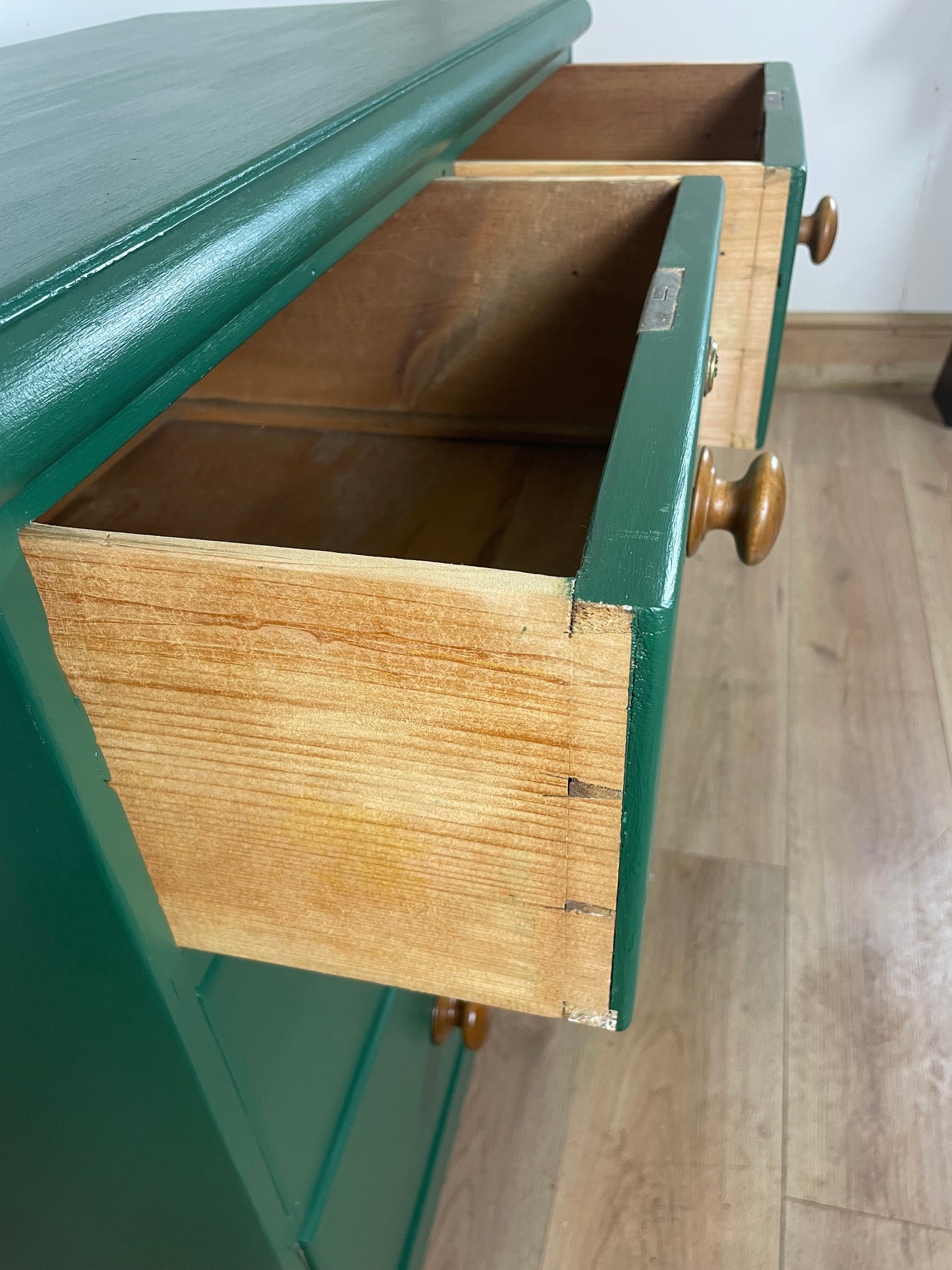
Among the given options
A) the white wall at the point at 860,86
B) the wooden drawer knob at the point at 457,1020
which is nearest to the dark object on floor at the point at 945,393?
the white wall at the point at 860,86

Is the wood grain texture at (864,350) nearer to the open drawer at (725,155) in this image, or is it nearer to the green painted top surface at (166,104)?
the open drawer at (725,155)

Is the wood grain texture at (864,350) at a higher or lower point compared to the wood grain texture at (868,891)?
higher

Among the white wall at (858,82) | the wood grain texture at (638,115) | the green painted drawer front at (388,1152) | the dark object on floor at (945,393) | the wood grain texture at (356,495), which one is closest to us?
the green painted drawer front at (388,1152)

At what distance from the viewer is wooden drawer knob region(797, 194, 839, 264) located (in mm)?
714

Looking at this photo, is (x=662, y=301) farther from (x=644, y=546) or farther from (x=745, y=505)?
(x=644, y=546)

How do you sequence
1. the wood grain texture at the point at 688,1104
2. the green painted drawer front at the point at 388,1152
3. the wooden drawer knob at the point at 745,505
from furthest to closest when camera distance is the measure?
the wood grain texture at the point at 688,1104, the green painted drawer front at the point at 388,1152, the wooden drawer knob at the point at 745,505

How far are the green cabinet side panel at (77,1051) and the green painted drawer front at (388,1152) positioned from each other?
8cm

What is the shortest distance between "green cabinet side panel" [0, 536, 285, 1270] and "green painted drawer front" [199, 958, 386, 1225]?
1.2 inches

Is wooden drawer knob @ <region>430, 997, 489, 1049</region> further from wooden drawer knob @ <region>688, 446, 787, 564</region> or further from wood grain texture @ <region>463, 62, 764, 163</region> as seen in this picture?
wood grain texture @ <region>463, 62, 764, 163</region>

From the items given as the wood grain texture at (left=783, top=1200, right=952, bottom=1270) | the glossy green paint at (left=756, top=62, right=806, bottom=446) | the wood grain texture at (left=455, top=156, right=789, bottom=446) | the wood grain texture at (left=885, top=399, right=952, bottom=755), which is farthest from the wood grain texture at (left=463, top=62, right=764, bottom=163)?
the wood grain texture at (left=783, top=1200, right=952, bottom=1270)

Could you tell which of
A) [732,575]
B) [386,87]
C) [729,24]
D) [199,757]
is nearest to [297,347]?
[386,87]

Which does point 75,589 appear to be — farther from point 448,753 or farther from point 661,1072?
point 661,1072

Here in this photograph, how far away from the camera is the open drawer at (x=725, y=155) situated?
0.62m

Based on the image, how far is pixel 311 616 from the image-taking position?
0.27 meters
